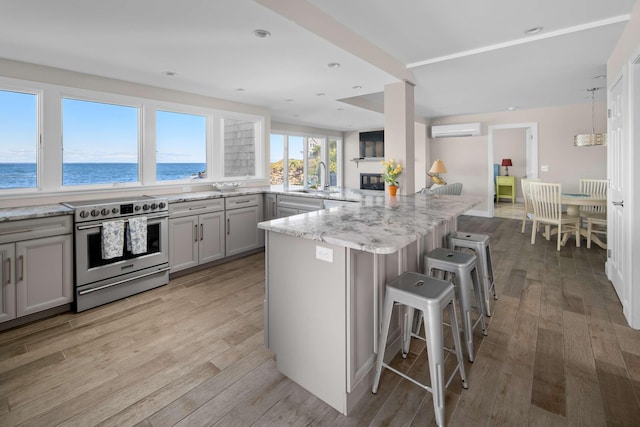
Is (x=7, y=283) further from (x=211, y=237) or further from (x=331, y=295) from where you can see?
(x=331, y=295)

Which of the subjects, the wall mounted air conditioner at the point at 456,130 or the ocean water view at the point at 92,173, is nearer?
the ocean water view at the point at 92,173

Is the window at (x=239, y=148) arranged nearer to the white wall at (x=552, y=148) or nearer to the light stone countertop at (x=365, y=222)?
the light stone countertop at (x=365, y=222)

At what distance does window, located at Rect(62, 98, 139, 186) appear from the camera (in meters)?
3.40

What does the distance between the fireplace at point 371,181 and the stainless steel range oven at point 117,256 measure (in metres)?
6.46

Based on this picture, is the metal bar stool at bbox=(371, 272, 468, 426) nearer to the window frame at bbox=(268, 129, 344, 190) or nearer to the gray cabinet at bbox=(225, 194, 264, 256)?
the gray cabinet at bbox=(225, 194, 264, 256)

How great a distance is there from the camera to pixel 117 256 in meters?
3.06

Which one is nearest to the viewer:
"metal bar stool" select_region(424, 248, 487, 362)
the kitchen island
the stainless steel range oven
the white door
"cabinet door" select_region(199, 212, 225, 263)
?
the kitchen island

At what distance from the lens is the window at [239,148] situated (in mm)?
4984

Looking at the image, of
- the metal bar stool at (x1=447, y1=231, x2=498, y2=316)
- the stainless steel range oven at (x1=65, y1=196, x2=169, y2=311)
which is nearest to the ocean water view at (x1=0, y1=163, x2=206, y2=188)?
the stainless steel range oven at (x1=65, y1=196, x2=169, y2=311)

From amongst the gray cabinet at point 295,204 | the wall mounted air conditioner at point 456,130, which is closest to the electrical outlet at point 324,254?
the gray cabinet at point 295,204

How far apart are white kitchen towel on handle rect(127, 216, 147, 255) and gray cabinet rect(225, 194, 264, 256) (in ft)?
3.68

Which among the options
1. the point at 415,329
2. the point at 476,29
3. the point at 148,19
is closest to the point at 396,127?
the point at 476,29

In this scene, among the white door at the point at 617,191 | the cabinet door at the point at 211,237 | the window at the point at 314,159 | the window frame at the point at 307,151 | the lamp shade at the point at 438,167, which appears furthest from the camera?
the window at the point at 314,159

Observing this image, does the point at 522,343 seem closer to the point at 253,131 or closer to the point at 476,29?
the point at 476,29
